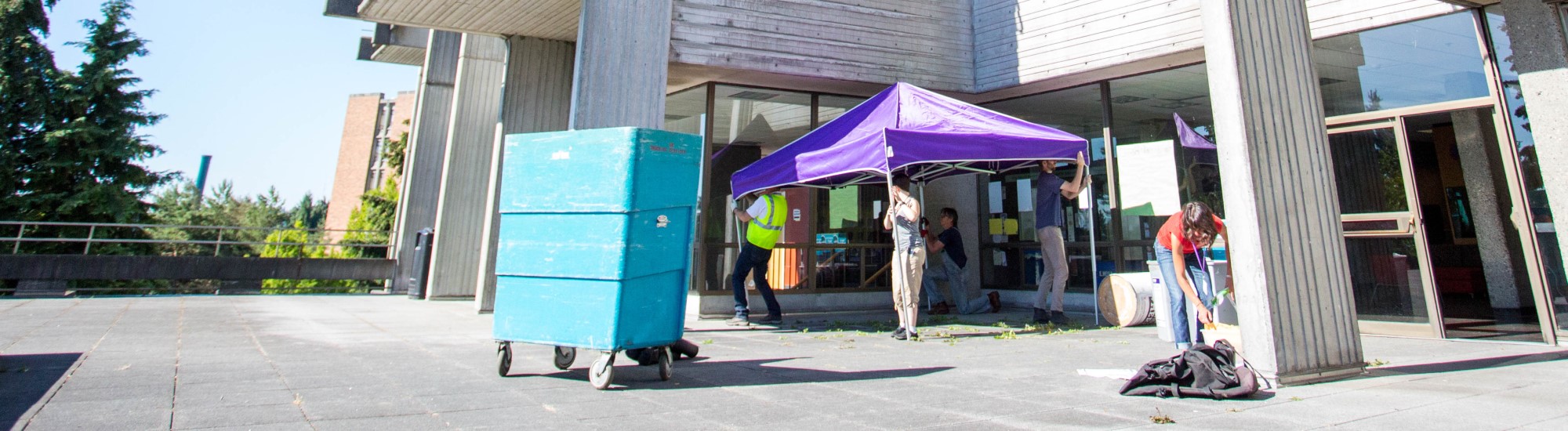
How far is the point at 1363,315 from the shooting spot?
6793mm

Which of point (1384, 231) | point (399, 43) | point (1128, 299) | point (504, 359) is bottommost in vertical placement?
point (504, 359)

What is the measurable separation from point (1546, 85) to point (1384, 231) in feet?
5.02

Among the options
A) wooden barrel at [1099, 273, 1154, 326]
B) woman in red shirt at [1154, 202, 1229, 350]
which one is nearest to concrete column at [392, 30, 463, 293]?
wooden barrel at [1099, 273, 1154, 326]

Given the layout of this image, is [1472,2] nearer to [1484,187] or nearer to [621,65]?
[1484,187]

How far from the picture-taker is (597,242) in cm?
400

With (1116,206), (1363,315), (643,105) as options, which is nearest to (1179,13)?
(1116,206)

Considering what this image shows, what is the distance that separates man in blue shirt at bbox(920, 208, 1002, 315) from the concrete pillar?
15.1 feet

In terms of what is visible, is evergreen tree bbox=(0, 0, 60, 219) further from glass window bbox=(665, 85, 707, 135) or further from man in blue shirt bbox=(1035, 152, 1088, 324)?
man in blue shirt bbox=(1035, 152, 1088, 324)

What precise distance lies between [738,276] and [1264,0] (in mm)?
5155

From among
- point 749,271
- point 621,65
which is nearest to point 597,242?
point 749,271

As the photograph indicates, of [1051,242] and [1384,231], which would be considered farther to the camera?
[1051,242]

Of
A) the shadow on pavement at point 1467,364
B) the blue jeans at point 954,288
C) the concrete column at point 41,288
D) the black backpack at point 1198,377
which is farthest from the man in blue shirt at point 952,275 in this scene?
the concrete column at point 41,288

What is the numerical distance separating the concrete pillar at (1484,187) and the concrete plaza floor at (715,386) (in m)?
1.41

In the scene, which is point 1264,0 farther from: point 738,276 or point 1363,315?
point 738,276
